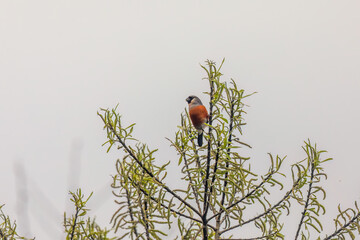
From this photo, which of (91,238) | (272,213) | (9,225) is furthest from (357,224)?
(9,225)

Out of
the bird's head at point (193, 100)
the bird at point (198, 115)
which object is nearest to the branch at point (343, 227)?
the bird at point (198, 115)

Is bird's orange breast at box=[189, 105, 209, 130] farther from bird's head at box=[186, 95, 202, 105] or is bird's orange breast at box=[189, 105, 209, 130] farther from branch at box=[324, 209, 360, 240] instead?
branch at box=[324, 209, 360, 240]

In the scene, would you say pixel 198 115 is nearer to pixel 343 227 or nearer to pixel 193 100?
pixel 193 100

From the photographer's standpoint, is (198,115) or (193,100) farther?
(193,100)

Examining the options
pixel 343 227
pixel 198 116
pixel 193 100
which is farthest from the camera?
pixel 193 100

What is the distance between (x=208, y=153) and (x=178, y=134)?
1.15ft

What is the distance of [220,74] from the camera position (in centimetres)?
269

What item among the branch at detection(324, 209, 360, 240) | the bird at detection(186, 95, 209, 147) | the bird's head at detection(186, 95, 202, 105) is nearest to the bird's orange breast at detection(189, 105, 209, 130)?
the bird at detection(186, 95, 209, 147)

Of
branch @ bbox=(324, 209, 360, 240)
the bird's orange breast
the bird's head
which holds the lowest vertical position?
branch @ bbox=(324, 209, 360, 240)

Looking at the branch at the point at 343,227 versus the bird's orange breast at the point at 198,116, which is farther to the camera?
the bird's orange breast at the point at 198,116

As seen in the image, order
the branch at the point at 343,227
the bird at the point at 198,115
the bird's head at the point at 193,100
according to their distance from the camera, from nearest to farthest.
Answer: the branch at the point at 343,227 → the bird at the point at 198,115 → the bird's head at the point at 193,100

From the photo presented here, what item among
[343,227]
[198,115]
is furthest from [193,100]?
[343,227]

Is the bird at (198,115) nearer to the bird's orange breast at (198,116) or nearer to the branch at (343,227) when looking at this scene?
the bird's orange breast at (198,116)

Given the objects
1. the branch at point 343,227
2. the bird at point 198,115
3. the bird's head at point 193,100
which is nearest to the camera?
the branch at point 343,227
